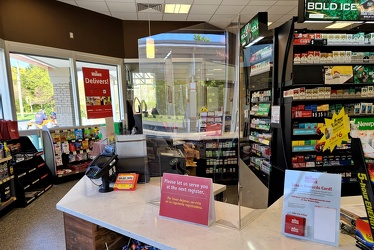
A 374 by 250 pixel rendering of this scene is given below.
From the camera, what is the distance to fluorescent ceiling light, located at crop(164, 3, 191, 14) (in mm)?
5250

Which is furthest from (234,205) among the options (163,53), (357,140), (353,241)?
(163,53)

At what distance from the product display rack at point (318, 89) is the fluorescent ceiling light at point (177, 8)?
287 centimetres

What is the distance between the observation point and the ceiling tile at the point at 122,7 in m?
5.05

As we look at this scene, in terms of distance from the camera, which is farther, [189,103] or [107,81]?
[107,81]

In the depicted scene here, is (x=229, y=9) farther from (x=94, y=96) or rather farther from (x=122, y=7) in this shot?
(x=94, y=96)

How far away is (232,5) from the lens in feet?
17.6

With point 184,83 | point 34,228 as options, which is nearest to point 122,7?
point 184,83

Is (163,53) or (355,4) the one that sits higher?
(355,4)

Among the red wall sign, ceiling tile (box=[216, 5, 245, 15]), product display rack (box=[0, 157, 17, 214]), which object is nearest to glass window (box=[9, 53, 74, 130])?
the red wall sign

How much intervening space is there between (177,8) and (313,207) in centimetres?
544

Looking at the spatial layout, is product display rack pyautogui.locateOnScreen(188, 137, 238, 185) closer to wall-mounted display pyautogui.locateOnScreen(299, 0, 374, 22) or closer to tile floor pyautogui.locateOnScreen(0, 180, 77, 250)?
wall-mounted display pyautogui.locateOnScreen(299, 0, 374, 22)

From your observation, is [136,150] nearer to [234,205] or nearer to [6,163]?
[234,205]

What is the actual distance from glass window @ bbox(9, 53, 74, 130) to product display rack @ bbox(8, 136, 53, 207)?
519 mm

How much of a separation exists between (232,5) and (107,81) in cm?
353
